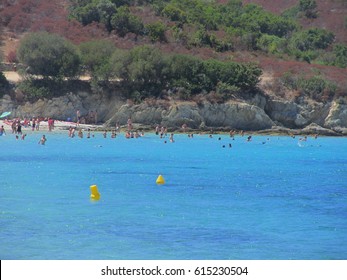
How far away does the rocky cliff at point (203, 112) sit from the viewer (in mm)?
79438

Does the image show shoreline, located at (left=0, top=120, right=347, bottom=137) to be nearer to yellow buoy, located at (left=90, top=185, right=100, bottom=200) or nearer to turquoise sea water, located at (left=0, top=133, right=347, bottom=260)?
turquoise sea water, located at (left=0, top=133, right=347, bottom=260)

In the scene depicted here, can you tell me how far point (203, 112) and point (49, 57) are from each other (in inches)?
642

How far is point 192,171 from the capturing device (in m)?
45.6

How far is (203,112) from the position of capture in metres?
82.3

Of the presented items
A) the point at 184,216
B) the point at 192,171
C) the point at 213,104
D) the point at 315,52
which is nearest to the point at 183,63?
the point at 213,104

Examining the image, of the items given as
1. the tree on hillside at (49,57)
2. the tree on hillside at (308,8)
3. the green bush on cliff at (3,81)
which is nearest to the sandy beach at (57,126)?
the green bush on cliff at (3,81)

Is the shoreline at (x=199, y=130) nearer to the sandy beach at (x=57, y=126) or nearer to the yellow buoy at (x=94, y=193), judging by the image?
the sandy beach at (x=57, y=126)

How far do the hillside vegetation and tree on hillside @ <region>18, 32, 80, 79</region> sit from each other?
0.10 meters

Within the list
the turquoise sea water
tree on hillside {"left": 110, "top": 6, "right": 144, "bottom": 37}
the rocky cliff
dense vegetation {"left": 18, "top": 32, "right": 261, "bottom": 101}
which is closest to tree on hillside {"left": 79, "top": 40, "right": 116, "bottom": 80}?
dense vegetation {"left": 18, "top": 32, "right": 261, "bottom": 101}

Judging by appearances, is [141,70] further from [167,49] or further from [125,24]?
[125,24]

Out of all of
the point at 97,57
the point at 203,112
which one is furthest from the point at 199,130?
the point at 97,57

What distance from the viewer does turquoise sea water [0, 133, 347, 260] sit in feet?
72.1

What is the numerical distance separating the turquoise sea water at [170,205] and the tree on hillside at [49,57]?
2152 cm
